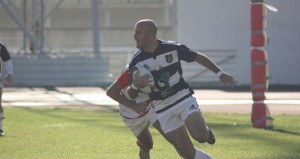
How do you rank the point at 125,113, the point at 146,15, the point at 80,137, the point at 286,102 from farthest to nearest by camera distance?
the point at 146,15
the point at 286,102
the point at 80,137
the point at 125,113

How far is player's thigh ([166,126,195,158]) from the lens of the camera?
650 cm

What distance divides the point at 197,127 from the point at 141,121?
4.20 feet

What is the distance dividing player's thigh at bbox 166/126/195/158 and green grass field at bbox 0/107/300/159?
211 cm

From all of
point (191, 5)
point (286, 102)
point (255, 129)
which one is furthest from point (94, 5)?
point (255, 129)

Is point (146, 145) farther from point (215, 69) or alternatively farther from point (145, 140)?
point (215, 69)

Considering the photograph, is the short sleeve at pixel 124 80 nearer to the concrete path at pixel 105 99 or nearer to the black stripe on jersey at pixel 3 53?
the black stripe on jersey at pixel 3 53

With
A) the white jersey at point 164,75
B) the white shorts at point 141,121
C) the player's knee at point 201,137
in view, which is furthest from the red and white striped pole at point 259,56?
the player's knee at point 201,137

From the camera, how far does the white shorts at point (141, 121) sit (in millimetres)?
7520

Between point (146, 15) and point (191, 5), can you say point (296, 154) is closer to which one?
point (191, 5)

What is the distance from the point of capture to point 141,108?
21.4ft

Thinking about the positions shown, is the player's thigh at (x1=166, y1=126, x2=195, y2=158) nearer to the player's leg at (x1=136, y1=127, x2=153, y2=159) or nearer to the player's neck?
the player's neck

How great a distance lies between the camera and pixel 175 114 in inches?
262

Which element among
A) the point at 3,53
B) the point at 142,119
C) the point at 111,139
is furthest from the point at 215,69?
the point at 3,53

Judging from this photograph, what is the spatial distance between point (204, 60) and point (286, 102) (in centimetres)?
1275
